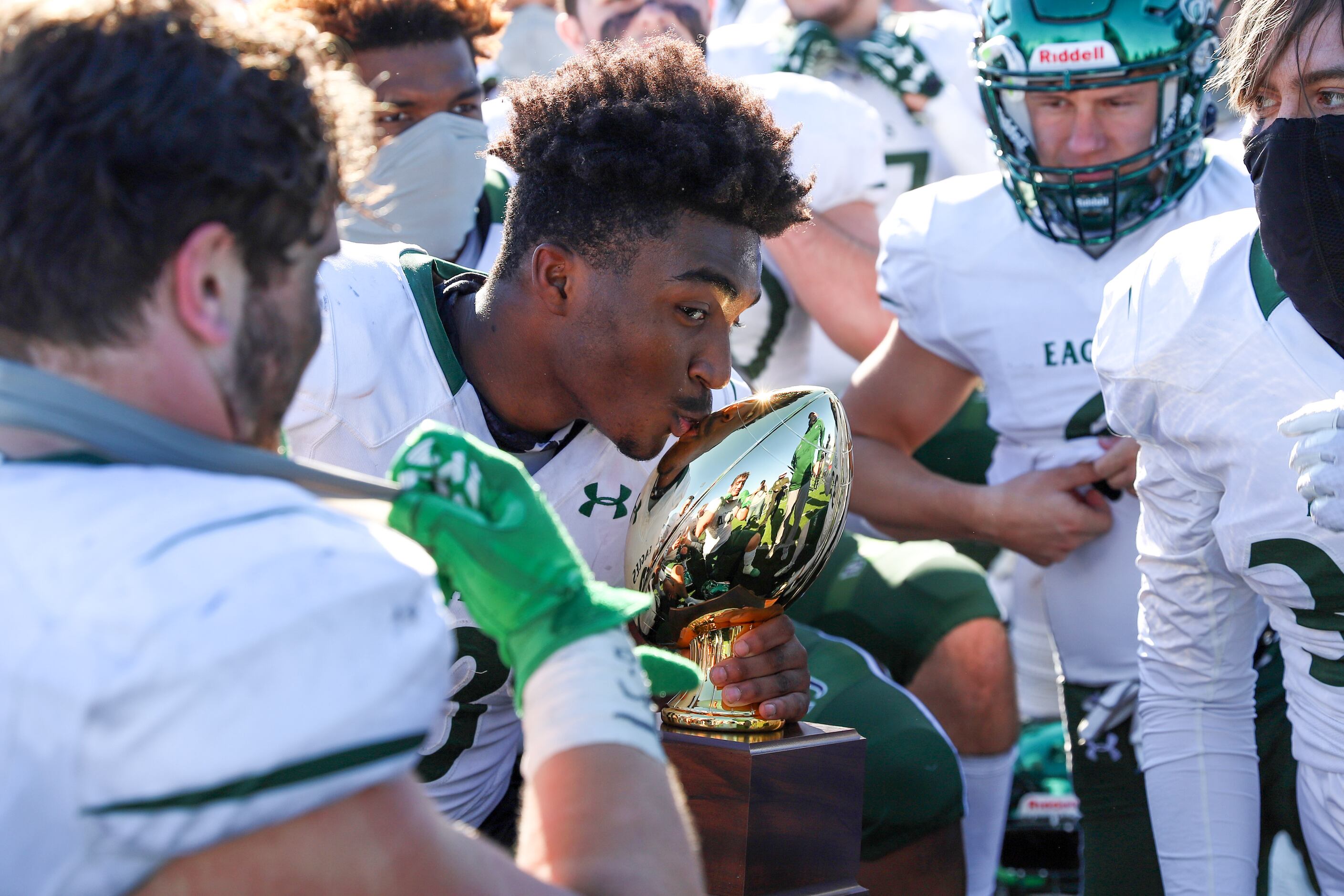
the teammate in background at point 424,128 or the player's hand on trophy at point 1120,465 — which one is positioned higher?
the teammate in background at point 424,128

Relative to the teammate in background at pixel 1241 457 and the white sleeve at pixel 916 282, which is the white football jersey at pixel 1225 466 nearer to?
the teammate in background at pixel 1241 457

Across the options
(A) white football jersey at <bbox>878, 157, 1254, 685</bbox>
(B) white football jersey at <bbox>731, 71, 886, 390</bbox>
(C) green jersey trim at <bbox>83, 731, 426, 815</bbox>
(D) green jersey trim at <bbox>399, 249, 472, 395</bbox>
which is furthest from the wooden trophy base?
(B) white football jersey at <bbox>731, 71, 886, 390</bbox>

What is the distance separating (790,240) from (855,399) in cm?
45

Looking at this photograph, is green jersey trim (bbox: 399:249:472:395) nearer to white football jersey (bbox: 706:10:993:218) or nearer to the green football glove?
the green football glove

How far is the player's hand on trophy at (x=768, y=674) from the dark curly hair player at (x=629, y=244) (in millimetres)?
274

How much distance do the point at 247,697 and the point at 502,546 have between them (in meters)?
0.25

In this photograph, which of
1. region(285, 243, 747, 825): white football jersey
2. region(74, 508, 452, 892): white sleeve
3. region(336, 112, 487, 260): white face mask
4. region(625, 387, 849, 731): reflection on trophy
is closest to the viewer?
region(74, 508, 452, 892): white sleeve

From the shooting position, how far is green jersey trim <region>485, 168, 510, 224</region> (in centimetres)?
245

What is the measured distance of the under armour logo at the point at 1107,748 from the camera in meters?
2.12

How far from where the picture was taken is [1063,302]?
7.57ft

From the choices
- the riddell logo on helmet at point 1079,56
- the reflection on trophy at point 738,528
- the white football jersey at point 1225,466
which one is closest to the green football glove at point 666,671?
the reflection on trophy at point 738,528

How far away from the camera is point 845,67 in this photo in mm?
3369

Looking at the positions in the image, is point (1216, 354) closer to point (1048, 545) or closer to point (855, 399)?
point (1048, 545)

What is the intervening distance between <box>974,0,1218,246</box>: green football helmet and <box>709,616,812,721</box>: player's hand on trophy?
3.69 ft
